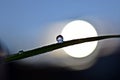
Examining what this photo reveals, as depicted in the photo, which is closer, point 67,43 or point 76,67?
point 67,43

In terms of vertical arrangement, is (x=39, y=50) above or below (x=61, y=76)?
above

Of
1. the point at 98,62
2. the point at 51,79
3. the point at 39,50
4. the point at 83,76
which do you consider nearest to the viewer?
the point at 39,50

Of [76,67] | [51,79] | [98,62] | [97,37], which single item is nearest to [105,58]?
[98,62]

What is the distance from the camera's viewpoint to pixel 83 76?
2350 mm

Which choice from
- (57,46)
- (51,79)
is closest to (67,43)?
(57,46)

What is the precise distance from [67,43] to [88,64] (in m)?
2.69

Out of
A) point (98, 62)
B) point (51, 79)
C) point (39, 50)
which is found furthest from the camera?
point (98, 62)

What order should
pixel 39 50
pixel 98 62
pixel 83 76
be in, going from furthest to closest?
pixel 98 62 → pixel 83 76 → pixel 39 50

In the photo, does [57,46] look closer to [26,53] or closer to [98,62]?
[26,53]

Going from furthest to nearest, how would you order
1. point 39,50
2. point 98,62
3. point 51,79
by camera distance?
point 98,62
point 51,79
point 39,50

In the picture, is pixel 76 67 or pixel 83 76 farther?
pixel 76 67

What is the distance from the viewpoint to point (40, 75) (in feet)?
8.55

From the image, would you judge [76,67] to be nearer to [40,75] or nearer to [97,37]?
[40,75]

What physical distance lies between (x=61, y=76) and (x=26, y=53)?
246cm
